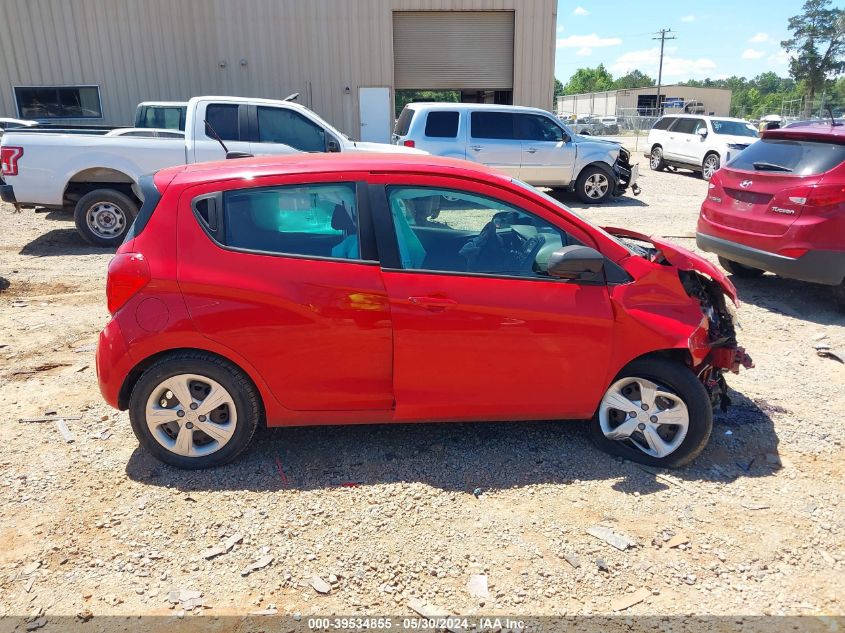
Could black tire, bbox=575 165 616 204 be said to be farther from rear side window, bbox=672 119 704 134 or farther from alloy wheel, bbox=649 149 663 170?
alloy wheel, bbox=649 149 663 170

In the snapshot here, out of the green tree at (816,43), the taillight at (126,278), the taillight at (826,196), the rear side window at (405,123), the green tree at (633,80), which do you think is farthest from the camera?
the green tree at (633,80)

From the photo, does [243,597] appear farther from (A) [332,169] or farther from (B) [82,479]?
(A) [332,169]

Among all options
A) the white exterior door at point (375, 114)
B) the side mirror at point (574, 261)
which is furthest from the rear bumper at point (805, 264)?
the white exterior door at point (375, 114)

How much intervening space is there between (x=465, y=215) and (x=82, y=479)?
2656mm

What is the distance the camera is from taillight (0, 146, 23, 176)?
27.8 ft

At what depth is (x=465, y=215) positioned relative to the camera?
12.0ft

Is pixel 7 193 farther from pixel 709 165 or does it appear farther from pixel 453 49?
pixel 709 165

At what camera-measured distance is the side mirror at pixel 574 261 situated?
329cm

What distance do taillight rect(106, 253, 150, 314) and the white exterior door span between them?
55.6 ft

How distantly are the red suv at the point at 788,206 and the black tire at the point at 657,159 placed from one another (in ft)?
45.2

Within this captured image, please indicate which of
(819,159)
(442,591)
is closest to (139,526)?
(442,591)

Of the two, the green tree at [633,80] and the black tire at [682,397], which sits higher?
the green tree at [633,80]

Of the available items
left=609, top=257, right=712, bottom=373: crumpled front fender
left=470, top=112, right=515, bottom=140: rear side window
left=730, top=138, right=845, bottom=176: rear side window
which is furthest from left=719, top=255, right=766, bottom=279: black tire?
left=470, top=112, right=515, bottom=140: rear side window

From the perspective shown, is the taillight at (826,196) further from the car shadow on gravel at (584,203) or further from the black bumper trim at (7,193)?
the black bumper trim at (7,193)
